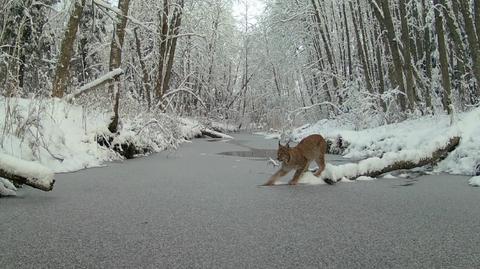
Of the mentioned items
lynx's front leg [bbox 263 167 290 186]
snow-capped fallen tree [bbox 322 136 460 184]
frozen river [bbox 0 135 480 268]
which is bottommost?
frozen river [bbox 0 135 480 268]

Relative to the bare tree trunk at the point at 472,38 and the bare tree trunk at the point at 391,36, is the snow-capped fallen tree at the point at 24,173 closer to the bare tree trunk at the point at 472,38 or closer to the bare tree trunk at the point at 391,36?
the bare tree trunk at the point at 472,38

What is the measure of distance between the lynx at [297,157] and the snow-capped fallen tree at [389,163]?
10.1 inches

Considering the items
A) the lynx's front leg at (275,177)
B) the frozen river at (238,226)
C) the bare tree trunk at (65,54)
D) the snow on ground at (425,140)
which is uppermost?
the bare tree trunk at (65,54)

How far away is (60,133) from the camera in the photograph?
5.74 metres

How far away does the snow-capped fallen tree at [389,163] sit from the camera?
4340mm

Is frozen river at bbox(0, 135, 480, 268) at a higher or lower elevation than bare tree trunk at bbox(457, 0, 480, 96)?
lower

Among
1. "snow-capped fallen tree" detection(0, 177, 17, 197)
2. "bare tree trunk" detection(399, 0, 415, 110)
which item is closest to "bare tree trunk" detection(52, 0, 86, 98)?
"snow-capped fallen tree" detection(0, 177, 17, 197)

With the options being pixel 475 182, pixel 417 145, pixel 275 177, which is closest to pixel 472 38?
pixel 417 145

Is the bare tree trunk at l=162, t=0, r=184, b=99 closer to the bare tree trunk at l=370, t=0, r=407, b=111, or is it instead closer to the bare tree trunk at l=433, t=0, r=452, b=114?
the bare tree trunk at l=370, t=0, r=407, b=111

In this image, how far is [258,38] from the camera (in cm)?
3130

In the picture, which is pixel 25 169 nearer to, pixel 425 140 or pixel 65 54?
pixel 65 54

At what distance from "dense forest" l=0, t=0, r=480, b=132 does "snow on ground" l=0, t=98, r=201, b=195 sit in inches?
11.3

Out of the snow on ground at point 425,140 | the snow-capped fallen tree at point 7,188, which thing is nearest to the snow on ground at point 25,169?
the snow-capped fallen tree at point 7,188

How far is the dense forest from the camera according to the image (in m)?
7.60
